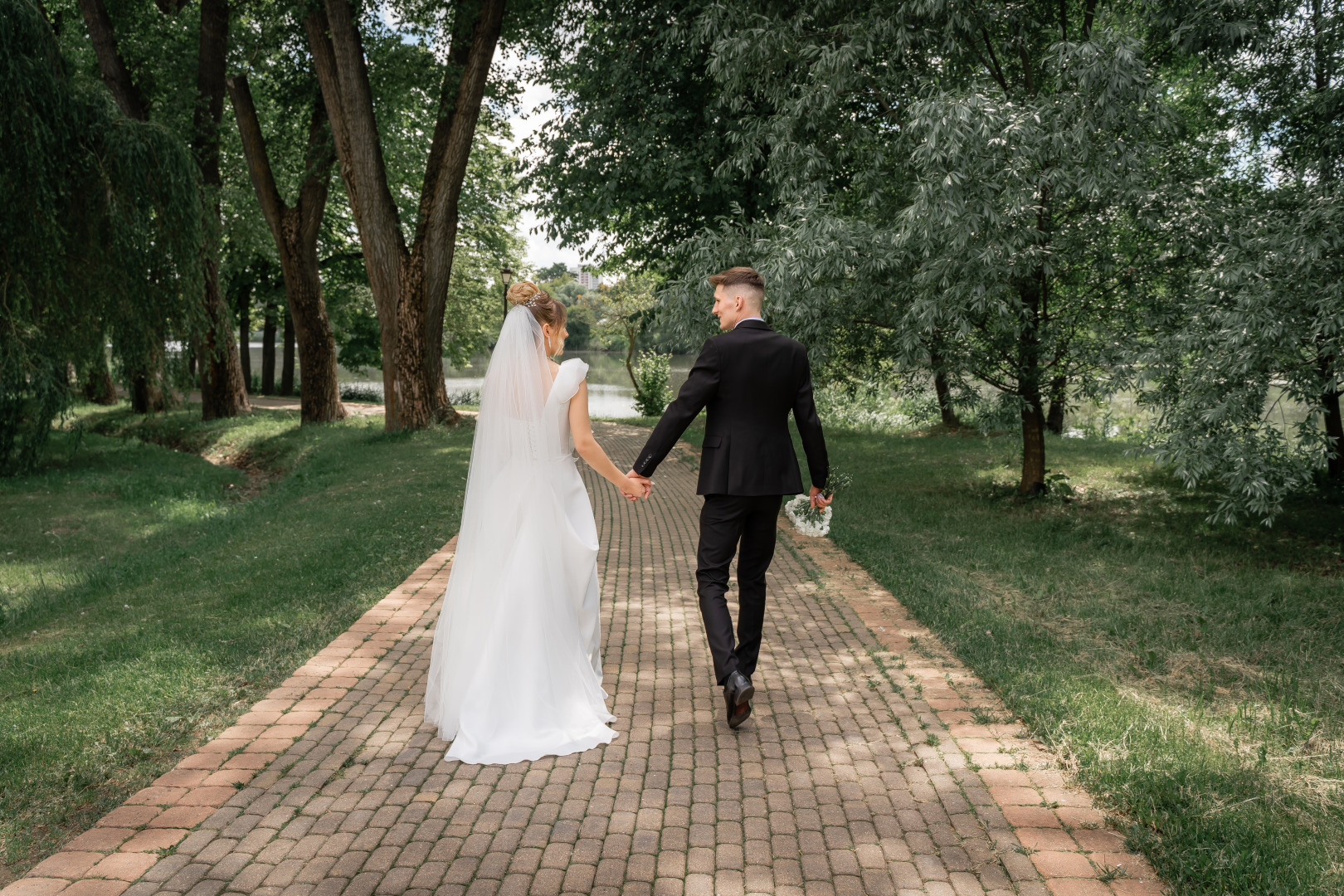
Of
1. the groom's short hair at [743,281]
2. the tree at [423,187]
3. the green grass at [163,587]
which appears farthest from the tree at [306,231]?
the groom's short hair at [743,281]

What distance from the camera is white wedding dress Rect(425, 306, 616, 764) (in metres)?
4.33

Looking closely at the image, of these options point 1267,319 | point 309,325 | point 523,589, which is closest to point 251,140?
point 309,325

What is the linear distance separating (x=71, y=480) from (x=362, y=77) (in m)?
8.66

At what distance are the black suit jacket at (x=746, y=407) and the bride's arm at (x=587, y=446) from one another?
0.76ft

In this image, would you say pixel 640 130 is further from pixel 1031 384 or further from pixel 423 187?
pixel 1031 384

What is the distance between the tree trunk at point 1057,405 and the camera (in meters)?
11.1

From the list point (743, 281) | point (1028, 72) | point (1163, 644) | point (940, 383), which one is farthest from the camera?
point (940, 383)

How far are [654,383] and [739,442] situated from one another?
81.3 ft

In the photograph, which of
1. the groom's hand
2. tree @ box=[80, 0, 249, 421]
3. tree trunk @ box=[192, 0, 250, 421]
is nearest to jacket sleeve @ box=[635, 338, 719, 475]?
the groom's hand

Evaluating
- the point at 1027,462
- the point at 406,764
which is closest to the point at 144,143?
the point at 406,764

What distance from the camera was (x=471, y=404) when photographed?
33.3 meters

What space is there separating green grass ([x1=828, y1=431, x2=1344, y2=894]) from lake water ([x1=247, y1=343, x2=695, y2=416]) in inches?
371

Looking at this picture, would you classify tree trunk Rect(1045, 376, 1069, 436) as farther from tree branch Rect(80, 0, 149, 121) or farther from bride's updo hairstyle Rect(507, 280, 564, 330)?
tree branch Rect(80, 0, 149, 121)

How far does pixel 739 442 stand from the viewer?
14.8ft
